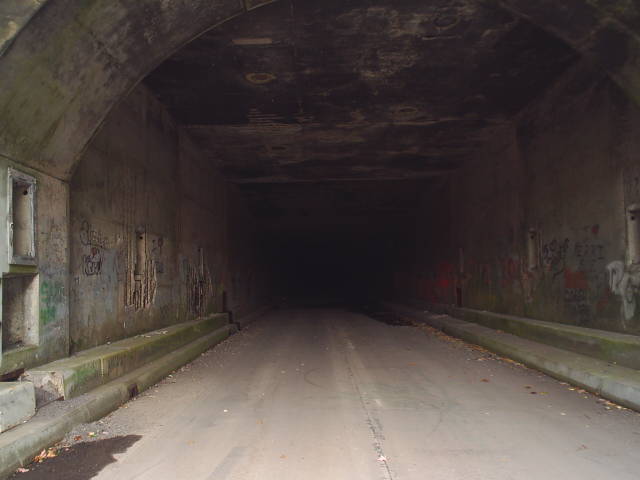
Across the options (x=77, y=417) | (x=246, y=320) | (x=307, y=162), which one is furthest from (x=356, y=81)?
(x=246, y=320)

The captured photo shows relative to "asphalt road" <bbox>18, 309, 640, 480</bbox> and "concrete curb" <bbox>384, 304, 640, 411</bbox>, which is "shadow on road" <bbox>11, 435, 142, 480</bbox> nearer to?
"asphalt road" <bbox>18, 309, 640, 480</bbox>

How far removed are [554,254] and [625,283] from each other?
2.56m

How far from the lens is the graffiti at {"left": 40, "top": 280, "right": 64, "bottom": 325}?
6250mm

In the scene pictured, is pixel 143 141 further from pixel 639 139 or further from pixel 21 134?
pixel 639 139

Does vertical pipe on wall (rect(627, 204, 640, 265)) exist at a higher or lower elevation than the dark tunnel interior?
lower

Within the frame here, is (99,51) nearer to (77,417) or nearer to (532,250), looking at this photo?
(77,417)

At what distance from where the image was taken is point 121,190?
885cm

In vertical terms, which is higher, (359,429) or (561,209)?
(561,209)

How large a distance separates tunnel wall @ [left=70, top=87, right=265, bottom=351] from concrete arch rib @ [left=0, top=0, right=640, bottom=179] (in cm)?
113

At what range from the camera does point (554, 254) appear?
10.4 meters

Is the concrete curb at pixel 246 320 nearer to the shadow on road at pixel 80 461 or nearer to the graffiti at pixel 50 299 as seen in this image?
the graffiti at pixel 50 299

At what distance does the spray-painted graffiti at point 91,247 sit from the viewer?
7.52 metres

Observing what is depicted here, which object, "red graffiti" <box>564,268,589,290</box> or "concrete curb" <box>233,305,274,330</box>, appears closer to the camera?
"red graffiti" <box>564,268,589,290</box>

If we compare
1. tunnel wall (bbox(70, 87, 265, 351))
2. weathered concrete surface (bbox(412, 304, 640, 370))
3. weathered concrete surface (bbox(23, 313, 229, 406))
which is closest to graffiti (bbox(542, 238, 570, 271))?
weathered concrete surface (bbox(412, 304, 640, 370))
